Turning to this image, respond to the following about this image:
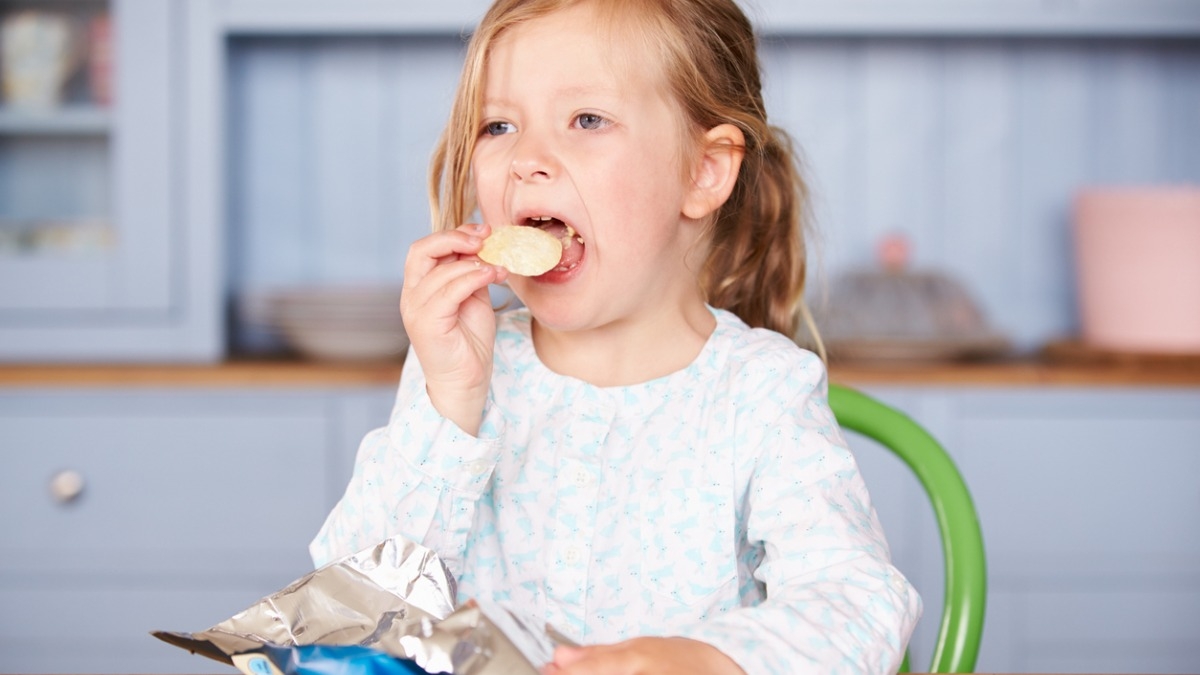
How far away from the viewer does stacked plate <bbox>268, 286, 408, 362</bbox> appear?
190 cm

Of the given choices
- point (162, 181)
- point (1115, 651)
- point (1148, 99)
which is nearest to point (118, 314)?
point (162, 181)

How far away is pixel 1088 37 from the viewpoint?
218cm

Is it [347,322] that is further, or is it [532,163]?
[347,322]

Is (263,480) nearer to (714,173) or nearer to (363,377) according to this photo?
(363,377)

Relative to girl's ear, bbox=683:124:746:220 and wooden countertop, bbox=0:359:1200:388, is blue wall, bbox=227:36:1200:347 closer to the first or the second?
wooden countertop, bbox=0:359:1200:388

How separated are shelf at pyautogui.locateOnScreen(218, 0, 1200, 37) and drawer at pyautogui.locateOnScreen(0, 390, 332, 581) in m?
0.62

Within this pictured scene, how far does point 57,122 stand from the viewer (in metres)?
1.98

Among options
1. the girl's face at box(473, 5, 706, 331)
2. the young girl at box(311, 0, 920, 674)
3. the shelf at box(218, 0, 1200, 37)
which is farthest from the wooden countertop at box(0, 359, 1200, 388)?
the girl's face at box(473, 5, 706, 331)

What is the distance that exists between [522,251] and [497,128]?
144mm

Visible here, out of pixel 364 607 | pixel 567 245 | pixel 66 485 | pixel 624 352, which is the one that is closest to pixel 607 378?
pixel 624 352

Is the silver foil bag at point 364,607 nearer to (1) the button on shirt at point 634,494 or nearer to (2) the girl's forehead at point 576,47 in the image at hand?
(1) the button on shirt at point 634,494

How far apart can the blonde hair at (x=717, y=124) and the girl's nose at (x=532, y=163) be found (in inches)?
2.5

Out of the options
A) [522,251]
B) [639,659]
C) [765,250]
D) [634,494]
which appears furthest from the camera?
[765,250]

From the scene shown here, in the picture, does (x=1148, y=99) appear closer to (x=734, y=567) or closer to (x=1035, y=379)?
(x=1035, y=379)
